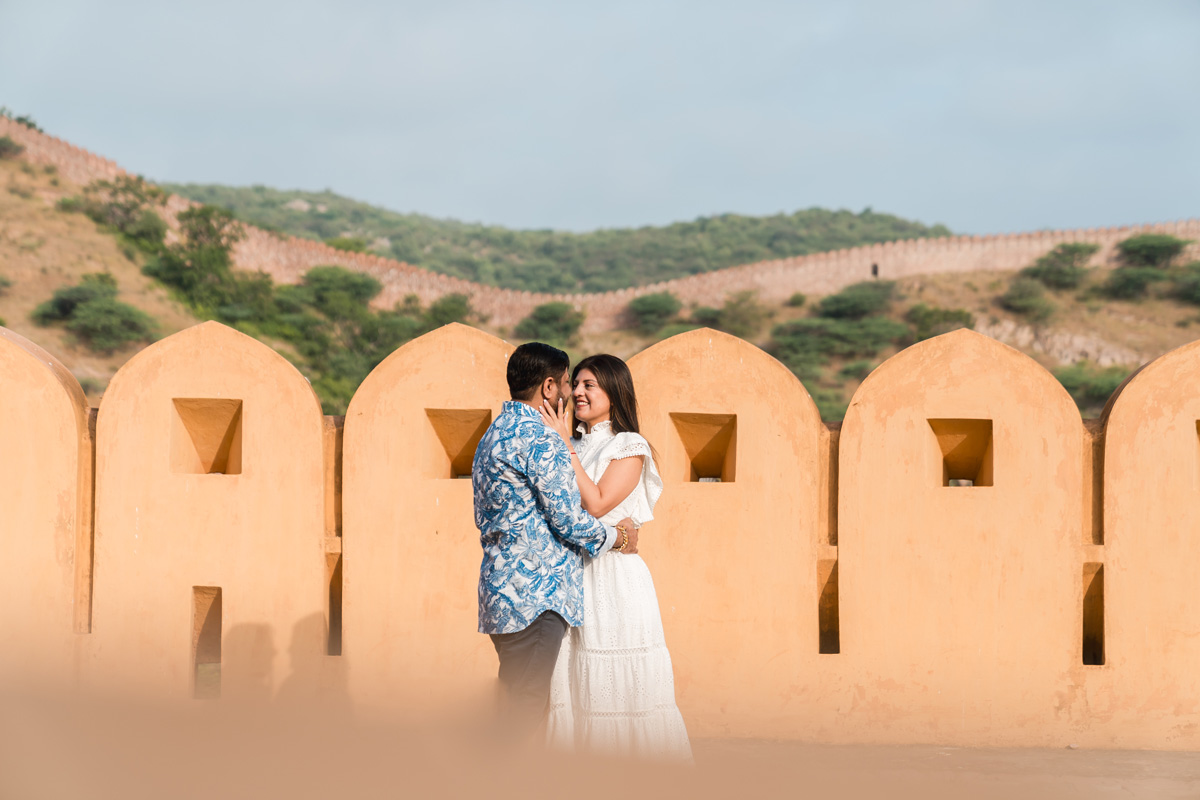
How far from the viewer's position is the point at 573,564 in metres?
2.86

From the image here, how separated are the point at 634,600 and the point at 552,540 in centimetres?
34

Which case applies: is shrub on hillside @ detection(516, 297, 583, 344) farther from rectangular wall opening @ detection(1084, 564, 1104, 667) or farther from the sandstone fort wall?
rectangular wall opening @ detection(1084, 564, 1104, 667)

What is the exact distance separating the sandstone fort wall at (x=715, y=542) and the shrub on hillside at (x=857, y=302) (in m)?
33.6

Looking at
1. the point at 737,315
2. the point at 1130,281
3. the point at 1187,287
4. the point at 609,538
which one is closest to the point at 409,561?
the point at 609,538

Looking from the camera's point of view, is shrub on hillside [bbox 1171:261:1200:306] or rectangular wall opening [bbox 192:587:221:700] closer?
rectangular wall opening [bbox 192:587:221:700]

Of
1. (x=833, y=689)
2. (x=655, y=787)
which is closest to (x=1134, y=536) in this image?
(x=833, y=689)

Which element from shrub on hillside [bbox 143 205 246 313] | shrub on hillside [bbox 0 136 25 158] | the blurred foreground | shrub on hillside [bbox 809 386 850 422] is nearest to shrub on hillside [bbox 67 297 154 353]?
shrub on hillside [bbox 143 205 246 313]

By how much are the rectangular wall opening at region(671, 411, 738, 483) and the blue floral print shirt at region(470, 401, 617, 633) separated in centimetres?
159

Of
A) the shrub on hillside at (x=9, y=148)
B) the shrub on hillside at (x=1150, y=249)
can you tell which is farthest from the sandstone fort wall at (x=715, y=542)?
the shrub on hillside at (x=1150, y=249)

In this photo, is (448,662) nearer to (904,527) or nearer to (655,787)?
(904,527)

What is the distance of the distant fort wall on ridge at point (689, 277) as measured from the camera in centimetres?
3438

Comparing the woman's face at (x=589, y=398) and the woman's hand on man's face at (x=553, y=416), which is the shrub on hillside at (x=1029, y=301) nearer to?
the woman's face at (x=589, y=398)

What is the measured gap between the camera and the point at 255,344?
4406 millimetres

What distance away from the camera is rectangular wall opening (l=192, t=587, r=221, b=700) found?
4410 millimetres
